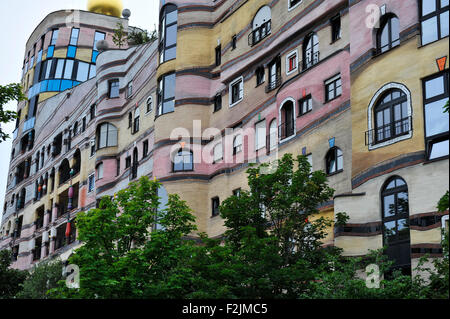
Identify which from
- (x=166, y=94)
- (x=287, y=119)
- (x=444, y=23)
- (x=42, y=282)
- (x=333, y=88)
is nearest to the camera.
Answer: (x=444, y=23)

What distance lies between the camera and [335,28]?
2475 cm

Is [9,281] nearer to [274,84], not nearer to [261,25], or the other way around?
[274,84]

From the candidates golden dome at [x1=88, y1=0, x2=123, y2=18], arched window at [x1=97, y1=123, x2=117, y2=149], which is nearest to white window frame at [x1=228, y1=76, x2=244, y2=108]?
arched window at [x1=97, y1=123, x2=117, y2=149]

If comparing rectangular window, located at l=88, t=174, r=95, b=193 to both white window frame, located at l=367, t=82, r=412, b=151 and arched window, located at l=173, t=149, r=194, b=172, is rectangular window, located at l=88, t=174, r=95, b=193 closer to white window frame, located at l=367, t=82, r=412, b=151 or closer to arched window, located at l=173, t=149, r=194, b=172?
arched window, located at l=173, t=149, r=194, b=172

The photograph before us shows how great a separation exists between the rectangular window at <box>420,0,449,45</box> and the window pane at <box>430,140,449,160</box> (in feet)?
9.31

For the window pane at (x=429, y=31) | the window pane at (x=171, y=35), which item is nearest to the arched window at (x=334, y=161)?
the window pane at (x=429, y=31)

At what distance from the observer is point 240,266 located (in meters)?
19.0

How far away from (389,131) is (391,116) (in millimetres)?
411

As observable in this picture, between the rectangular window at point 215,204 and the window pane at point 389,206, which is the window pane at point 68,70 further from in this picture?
the window pane at point 389,206

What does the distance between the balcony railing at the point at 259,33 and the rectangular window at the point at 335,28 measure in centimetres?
422

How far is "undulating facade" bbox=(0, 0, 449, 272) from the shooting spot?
19.0 metres

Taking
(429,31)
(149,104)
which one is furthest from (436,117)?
(149,104)
